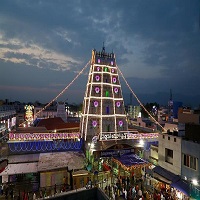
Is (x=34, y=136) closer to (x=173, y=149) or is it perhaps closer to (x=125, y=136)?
(x=125, y=136)

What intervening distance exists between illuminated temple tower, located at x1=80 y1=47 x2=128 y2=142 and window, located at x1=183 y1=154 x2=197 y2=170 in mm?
12036

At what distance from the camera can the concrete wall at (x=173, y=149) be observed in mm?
18080

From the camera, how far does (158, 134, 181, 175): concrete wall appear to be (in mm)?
18080

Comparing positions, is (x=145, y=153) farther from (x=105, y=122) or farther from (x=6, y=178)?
(x=6, y=178)

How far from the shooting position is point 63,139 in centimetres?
2733

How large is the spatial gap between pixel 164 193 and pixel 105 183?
657cm

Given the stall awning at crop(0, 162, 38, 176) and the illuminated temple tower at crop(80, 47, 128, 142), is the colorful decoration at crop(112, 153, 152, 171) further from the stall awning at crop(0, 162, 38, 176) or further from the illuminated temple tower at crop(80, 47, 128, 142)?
the stall awning at crop(0, 162, 38, 176)

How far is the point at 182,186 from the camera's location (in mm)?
15586

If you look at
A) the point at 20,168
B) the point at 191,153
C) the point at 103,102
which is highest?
the point at 103,102

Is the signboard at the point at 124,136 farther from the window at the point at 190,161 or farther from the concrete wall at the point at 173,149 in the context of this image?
the window at the point at 190,161

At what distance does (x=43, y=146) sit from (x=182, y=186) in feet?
59.0

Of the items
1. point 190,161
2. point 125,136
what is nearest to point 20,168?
point 125,136

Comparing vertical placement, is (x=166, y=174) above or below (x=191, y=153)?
below

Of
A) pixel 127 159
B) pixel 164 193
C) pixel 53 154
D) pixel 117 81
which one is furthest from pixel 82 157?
pixel 117 81
